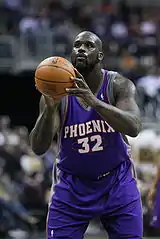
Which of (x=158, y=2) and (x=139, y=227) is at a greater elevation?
(x=139, y=227)

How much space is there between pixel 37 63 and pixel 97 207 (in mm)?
11649

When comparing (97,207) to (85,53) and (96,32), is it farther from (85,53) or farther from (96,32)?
(96,32)

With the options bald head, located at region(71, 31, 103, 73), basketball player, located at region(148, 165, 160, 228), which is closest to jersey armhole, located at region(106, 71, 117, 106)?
bald head, located at region(71, 31, 103, 73)

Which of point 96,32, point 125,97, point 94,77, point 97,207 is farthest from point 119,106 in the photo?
point 96,32

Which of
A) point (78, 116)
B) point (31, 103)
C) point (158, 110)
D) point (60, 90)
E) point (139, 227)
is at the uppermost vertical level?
point (60, 90)

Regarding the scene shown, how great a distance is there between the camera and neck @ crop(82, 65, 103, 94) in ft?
18.2

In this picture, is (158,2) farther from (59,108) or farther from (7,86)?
(59,108)

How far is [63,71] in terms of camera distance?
5.02 m

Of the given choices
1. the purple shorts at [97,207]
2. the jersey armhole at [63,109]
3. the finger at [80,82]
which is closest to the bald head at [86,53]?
the jersey armhole at [63,109]

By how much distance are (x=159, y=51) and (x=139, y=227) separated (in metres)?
12.9

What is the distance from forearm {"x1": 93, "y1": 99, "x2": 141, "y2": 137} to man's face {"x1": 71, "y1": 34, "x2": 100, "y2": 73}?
0.47 meters

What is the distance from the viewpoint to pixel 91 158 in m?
5.58

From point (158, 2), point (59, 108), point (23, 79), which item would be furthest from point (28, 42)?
point (59, 108)

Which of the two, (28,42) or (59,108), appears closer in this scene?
(59,108)
